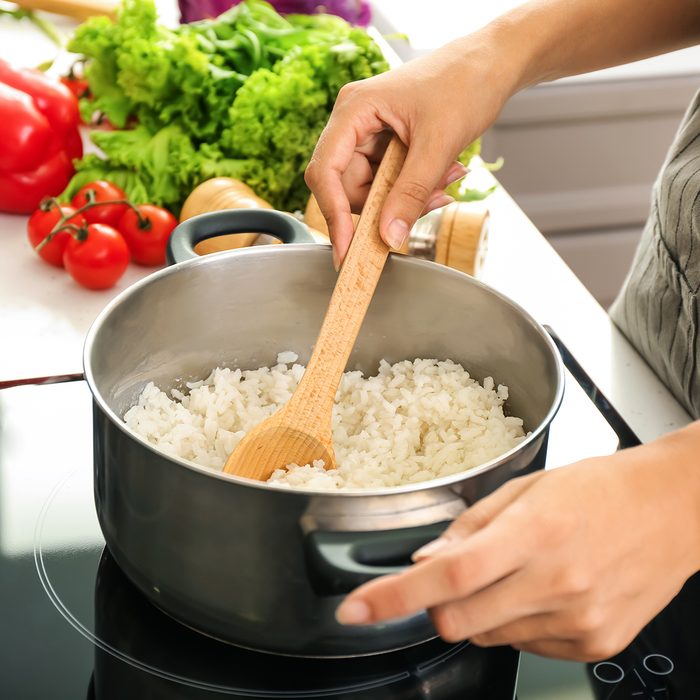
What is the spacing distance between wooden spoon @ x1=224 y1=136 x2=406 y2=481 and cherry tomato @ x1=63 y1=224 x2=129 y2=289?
1.61 ft

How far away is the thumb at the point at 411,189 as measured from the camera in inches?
33.2

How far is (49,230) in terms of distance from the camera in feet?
4.22

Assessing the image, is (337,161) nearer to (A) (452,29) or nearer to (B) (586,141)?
(B) (586,141)

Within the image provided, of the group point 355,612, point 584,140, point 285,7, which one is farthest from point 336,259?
point 584,140

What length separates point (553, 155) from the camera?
2033mm

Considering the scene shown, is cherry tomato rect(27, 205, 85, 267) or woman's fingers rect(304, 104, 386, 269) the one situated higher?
woman's fingers rect(304, 104, 386, 269)

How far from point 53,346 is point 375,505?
0.68 m

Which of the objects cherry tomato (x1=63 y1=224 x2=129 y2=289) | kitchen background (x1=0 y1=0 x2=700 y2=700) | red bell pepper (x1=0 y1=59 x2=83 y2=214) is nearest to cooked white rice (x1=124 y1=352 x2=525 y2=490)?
cherry tomato (x1=63 y1=224 x2=129 y2=289)

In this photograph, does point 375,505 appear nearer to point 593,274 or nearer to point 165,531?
point 165,531

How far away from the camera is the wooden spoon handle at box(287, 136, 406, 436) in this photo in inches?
31.6

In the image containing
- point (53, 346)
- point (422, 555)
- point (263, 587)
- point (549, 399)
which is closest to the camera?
point (422, 555)

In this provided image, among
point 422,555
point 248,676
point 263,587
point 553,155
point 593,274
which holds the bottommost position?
point 593,274

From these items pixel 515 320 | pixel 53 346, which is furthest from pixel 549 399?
pixel 53 346

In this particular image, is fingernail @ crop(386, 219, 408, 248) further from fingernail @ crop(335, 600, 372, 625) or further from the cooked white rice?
fingernail @ crop(335, 600, 372, 625)
